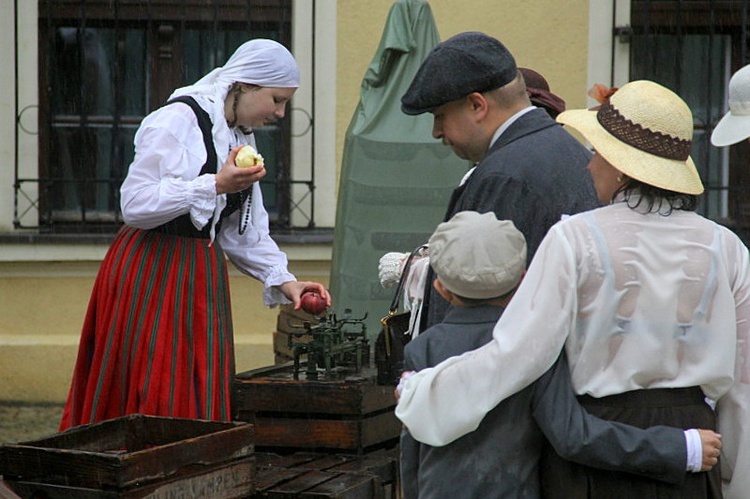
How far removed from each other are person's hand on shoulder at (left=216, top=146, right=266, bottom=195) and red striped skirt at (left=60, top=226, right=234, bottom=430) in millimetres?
247

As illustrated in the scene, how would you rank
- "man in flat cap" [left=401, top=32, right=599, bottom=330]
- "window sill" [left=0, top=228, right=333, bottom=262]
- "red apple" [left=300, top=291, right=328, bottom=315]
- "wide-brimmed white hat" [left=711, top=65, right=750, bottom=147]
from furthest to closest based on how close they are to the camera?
"window sill" [left=0, top=228, right=333, bottom=262]
"red apple" [left=300, top=291, right=328, bottom=315]
"wide-brimmed white hat" [left=711, top=65, right=750, bottom=147]
"man in flat cap" [left=401, top=32, right=599, bottom=330]

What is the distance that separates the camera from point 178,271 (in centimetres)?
365

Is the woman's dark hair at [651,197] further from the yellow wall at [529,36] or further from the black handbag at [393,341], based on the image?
the yellow wall at [529,36]

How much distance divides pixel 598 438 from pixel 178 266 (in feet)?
5.52

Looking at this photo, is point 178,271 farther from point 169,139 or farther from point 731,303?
point 731,303

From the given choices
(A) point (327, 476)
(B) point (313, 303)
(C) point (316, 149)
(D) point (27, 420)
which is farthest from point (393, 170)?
(D) point (27, 420)

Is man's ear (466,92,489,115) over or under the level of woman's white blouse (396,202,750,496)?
over

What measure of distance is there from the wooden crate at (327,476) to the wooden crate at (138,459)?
0.13 m

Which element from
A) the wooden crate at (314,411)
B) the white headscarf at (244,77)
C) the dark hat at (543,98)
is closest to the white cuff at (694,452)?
the wooden crate at (314,411)

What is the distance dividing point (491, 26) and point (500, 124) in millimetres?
4440

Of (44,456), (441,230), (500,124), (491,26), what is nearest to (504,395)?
(441,230)

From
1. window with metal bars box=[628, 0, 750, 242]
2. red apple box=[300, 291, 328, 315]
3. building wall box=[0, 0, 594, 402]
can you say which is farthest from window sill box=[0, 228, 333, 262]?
red apple box=[300, 291, 328, 315]

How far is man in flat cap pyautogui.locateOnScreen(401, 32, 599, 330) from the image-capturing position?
8.85ft

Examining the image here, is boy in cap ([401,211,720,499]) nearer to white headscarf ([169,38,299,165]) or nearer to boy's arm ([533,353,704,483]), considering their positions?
boy's arm ([533,353,704,483])
